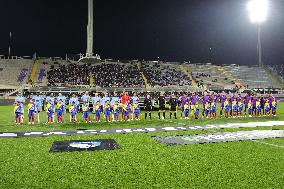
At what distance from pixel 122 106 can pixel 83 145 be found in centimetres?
810

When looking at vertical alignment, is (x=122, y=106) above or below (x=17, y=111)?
above

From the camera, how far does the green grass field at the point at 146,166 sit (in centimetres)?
609

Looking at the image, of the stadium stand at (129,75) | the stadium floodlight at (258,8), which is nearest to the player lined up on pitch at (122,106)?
the stadium floodlight at (258,8)

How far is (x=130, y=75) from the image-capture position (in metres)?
53.4

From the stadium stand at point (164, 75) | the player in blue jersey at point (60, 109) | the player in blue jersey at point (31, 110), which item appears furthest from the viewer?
the stadium stand at point (164, 75)

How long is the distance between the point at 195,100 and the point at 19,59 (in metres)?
43.4

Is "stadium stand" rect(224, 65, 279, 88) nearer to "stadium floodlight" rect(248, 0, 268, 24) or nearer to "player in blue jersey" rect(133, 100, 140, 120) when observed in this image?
"stadium floodlight" rect(248, 0, 268, 24)

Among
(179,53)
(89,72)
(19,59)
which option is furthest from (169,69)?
(19,59)

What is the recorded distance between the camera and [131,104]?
1855 cm

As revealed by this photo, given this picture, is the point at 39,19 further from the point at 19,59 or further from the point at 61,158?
the point at 61,158

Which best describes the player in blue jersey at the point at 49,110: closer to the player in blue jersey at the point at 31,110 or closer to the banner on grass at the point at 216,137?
the player in blue jersey at the point at 31,110

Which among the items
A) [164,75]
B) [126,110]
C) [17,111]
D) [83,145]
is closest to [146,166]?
[83,145]

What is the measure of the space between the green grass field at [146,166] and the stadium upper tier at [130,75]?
3938cm

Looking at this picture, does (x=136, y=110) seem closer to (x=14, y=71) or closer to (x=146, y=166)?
(x=146, y=166)
